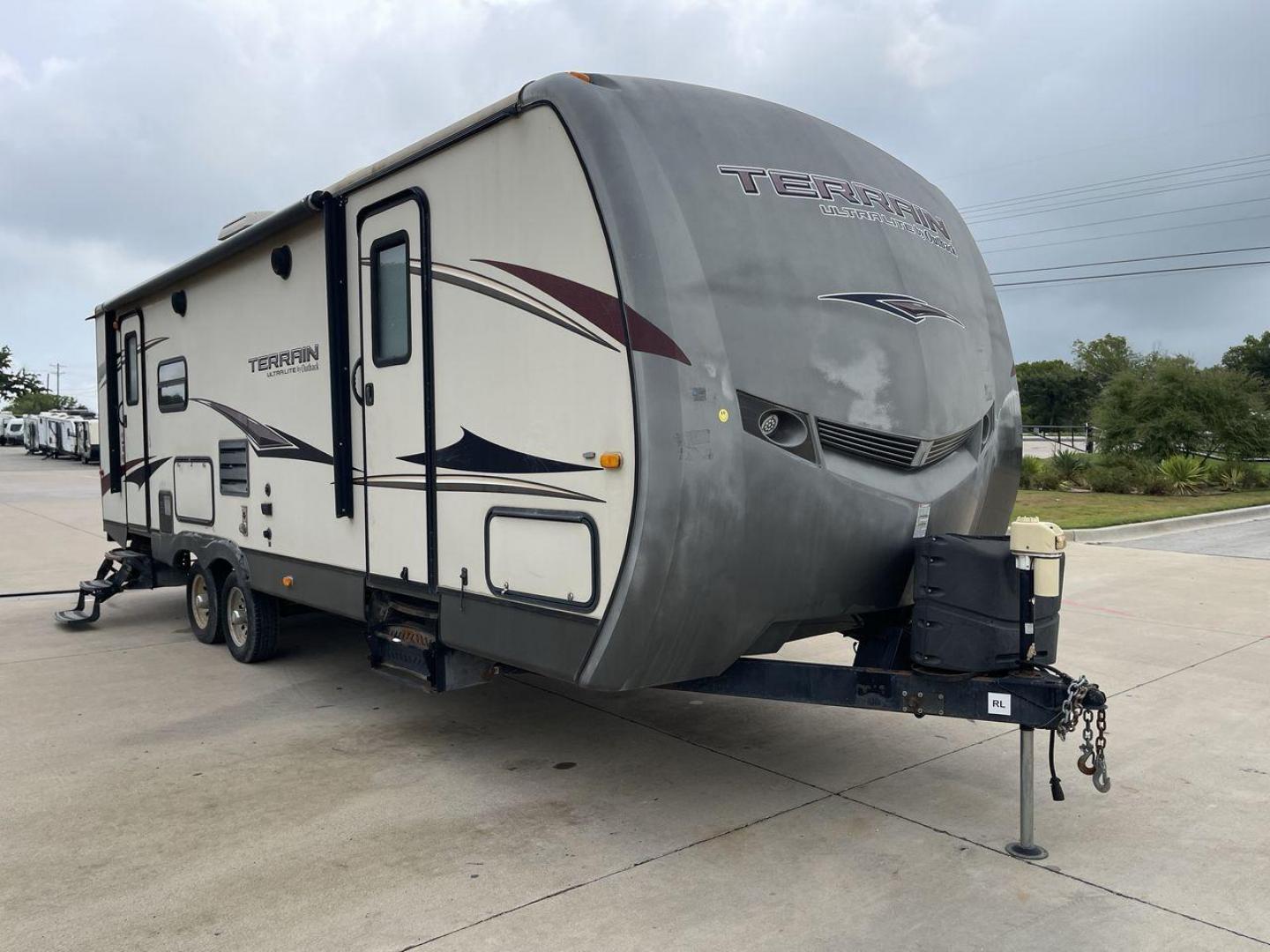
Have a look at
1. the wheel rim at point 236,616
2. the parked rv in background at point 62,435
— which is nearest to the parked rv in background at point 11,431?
the parked rv in background at point 62,435

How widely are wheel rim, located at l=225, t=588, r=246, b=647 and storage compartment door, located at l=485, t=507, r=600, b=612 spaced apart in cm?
375

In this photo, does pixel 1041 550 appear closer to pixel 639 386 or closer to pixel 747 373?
pixel 747 373

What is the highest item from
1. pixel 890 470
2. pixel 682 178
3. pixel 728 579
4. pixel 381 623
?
pixel 682 178

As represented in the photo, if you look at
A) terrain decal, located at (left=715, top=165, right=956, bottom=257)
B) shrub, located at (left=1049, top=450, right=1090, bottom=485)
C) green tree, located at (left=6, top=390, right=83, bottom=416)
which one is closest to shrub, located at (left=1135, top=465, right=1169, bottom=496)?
shrub, located at (left=1049, top=450, right=1090, bottom=485)

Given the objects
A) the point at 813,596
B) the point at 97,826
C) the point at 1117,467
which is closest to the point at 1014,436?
the point at 813,596

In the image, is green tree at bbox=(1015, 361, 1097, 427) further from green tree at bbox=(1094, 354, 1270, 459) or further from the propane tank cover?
the propane tank cover

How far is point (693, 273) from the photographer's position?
12.7ft

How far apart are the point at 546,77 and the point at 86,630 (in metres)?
7.32

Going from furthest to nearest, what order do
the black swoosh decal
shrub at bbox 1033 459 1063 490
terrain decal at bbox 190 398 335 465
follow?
1. shrub at bbox 1033 459 1063 490
2. the black swoosh decal
3. terrain decal at bbox 190 398 335 465

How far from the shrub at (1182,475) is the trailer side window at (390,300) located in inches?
766

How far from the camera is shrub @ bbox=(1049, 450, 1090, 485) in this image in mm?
21688

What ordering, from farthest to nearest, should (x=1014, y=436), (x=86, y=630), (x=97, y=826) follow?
(x=86, y=630)
(x=1014, y=436)
(x=97, y=826)

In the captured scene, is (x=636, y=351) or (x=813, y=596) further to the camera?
(x=813, y=596)

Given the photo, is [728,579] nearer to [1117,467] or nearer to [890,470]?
[890,470]
